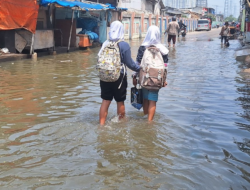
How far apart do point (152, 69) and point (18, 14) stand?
9.84 meters

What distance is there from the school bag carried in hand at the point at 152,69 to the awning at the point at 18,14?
9.19 metres

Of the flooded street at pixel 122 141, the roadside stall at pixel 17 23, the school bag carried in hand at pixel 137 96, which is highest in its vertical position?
Answer: the roadside stall at pixel 17 23

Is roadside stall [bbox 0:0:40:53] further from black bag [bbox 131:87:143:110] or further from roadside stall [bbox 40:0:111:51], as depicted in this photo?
black bag [bbox 131:87:143:110]

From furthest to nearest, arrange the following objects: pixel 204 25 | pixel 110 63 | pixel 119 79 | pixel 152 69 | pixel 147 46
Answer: pixel 204 25, pixel 147 46, pixel 152 69, pixel 119 79, pixel 110 63

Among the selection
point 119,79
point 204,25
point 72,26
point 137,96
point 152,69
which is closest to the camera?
point 119,79

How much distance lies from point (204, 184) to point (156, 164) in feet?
2.09

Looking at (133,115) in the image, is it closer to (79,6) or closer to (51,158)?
(51,158)

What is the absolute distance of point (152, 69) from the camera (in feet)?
16.7

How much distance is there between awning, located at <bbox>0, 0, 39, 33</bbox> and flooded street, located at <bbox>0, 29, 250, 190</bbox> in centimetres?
527

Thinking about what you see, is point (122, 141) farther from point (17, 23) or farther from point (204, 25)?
point (204, 25)

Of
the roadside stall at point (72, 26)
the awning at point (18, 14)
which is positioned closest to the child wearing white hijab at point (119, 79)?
the awning at point (18, 14)

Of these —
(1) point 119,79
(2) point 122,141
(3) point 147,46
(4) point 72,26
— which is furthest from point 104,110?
(4) point 72,26

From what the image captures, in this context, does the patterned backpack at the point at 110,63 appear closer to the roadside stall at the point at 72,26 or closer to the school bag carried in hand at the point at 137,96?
the school bag carried in hand at the point at 137,96

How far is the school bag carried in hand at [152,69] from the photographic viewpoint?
5086 mm
